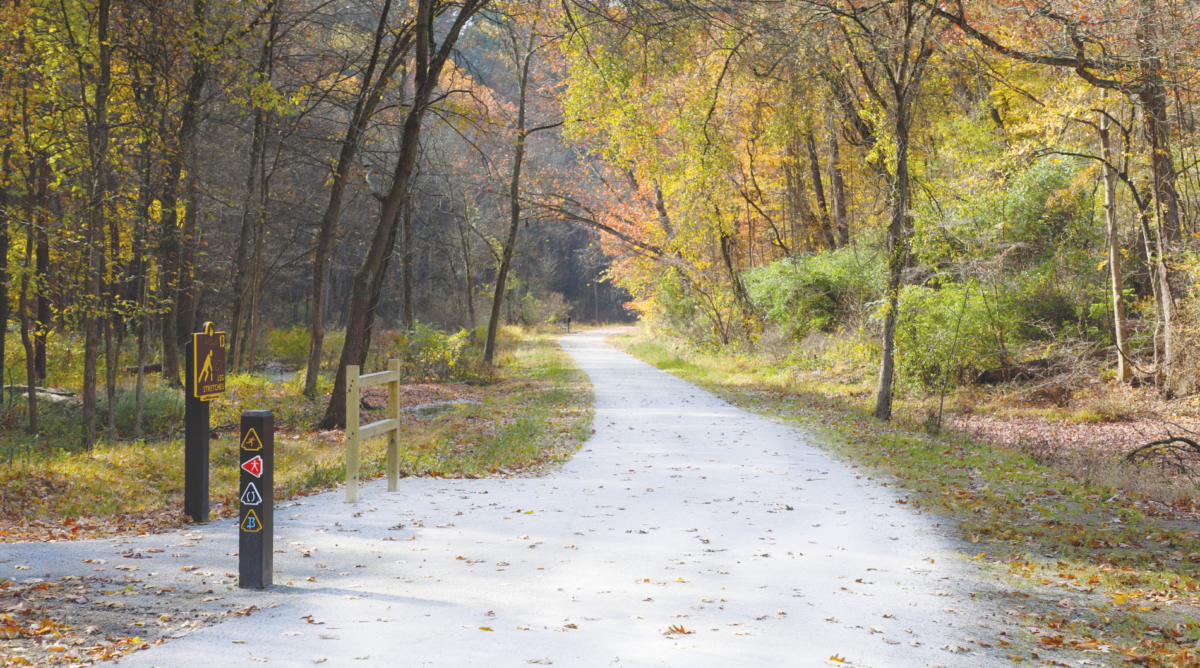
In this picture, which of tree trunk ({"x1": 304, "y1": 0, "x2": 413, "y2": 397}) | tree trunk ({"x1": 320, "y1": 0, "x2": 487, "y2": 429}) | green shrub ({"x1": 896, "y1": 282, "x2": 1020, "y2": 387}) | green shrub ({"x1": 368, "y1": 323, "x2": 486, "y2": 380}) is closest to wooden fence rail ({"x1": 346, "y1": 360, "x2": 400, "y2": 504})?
tree trunk ({"x1": 320, "y1": 0, "x2": 487, "y2": 429})

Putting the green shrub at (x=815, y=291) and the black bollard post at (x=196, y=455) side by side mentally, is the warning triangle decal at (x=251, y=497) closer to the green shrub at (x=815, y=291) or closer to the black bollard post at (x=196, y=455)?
the black bollard post at (x=196, y=455)

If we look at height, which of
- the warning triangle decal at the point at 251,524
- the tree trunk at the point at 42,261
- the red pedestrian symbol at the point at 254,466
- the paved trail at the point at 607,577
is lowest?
the paved trail at the point at 607,577

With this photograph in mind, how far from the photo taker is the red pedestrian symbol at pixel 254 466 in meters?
5.07

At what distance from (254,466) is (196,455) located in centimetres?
205

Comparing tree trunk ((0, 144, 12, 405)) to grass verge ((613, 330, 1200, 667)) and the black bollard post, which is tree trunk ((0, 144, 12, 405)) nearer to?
the black bollard post

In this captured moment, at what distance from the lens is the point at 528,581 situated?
541 cm

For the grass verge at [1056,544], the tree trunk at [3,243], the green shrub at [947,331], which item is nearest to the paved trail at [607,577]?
the grass verge at [1056,544]

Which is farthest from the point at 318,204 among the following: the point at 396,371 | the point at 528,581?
the point at 528,581

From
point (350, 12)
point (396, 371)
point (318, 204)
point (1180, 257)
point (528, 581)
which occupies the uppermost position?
point (350, 12)

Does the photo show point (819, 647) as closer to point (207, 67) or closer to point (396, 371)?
point (396, 371)

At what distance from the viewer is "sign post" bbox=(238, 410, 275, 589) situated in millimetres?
4977

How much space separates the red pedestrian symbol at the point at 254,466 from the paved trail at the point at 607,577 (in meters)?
0.75

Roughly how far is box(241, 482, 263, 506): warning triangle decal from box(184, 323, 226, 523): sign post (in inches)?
65.5

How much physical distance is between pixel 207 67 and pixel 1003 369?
17766 mm
